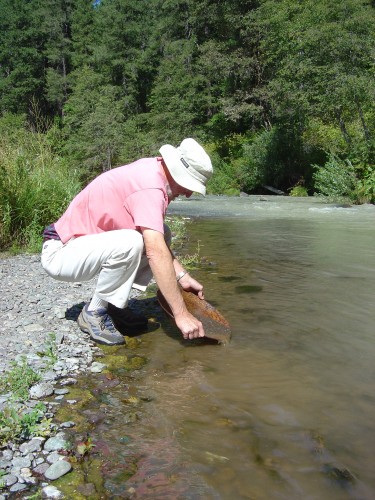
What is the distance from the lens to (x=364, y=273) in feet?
17.5

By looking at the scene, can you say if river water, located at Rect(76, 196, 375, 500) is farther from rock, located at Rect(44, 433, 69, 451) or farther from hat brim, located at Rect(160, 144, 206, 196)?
hat brim, located at Rect(160, 144, 206, 196)

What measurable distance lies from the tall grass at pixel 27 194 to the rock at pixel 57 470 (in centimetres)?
439

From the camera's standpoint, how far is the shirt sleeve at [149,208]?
2794 mm

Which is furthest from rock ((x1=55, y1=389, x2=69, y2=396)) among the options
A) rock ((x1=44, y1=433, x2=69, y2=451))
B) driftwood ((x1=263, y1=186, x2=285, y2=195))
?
driftwood ((x1=263, y1=186, x2=285, y2=195))

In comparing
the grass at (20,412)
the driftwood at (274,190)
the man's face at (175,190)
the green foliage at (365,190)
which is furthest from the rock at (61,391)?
the driftwood at (274,190)

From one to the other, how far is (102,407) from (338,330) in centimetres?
190

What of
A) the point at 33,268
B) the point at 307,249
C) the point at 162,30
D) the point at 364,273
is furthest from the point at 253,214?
the point at 162,30

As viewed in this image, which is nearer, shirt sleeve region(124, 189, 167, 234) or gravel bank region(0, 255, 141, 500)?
gravel bank region(0, 255, 141, 500)

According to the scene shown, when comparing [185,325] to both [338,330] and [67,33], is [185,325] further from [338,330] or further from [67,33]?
[67,33]

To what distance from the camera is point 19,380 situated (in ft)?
7.80

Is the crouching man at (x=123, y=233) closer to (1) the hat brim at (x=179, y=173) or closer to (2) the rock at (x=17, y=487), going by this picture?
(1) the hat brim at (x=179, y=173)

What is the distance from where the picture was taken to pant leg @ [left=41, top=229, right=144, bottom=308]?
9.86 feet

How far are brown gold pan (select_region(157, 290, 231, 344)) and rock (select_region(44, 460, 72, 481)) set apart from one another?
4.91 feet

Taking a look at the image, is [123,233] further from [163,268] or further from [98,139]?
[98,139]
